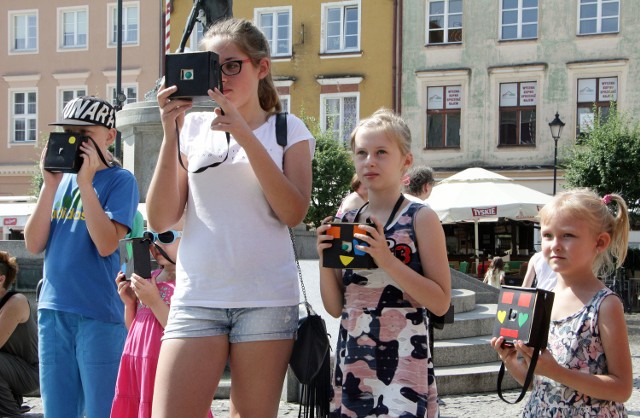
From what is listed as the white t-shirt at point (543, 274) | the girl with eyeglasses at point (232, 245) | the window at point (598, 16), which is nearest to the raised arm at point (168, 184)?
the girl with eyeglasses at point (232, 245)

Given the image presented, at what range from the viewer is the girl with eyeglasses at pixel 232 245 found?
3031 mm

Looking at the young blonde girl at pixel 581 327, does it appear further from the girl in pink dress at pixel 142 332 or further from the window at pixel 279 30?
the window at pixel 279 30

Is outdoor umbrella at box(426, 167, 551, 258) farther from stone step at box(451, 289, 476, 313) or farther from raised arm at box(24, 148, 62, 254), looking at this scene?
raised arm at box(24, 148, 62, 254)

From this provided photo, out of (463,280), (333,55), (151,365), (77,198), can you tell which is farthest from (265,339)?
(333,55)

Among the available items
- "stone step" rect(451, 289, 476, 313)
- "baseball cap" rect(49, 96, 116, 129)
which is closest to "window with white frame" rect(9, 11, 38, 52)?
"stone step" rect(451, 289, 476, 313)

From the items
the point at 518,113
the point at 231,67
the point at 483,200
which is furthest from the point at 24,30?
the point at 231,67

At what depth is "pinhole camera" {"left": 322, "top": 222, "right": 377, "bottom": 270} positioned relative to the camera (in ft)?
10.3

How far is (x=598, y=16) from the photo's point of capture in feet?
96.8

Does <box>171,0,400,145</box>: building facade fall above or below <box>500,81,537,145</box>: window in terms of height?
above

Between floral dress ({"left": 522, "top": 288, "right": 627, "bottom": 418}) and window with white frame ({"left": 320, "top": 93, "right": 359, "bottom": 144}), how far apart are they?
2868 centimetres

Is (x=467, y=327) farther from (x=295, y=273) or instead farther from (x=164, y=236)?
(x=295, y=273)

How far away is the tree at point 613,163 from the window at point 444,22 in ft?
20.2

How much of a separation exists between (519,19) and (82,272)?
92.4 feet

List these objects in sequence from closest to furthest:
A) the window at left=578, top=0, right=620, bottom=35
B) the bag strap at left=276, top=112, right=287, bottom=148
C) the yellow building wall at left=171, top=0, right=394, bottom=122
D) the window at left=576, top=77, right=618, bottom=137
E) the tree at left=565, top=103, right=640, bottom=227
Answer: the bag strap at left=276, top=112, right=287, bottom=148, the tree at left=565, top=103, right=640, bottom=227, the window at left=576, top=77, right=618, bottom=137, the window at left=578, top=0, right=620, bottom=35, the yellow building wall at left=171, top=0, right=394, bottom=122
